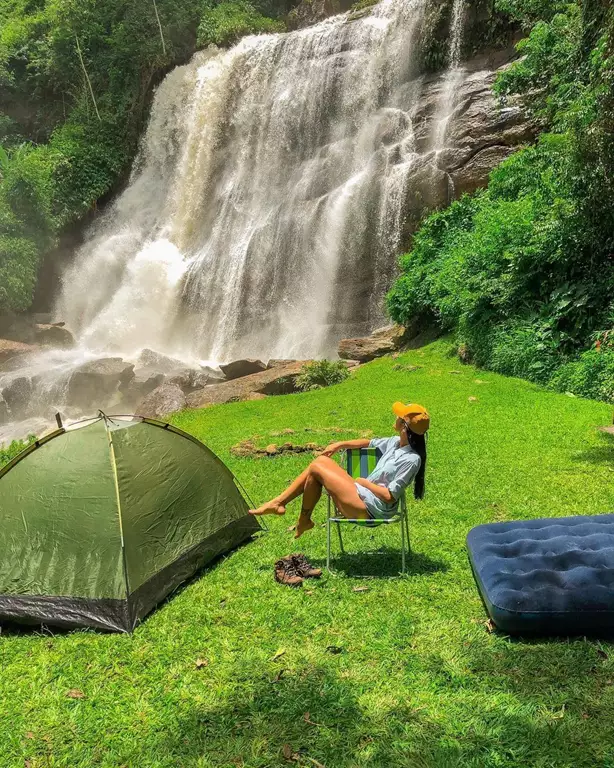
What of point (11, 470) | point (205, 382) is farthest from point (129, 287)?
point (11, 470)

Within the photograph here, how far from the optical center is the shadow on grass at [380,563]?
463 centimetres

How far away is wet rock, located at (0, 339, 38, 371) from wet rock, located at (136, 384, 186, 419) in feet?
24.1

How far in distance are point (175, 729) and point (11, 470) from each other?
2648mm

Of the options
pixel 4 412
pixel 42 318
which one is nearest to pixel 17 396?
pixel 4 412

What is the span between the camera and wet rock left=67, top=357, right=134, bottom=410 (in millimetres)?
16781

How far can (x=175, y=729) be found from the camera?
3080mm

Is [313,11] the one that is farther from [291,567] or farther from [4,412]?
[291,567]

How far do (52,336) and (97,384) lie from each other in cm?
663

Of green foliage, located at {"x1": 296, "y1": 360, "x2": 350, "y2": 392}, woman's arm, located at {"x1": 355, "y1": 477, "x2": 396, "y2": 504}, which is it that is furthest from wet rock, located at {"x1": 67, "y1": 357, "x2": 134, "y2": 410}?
woman's arm, located at {"x1": 355, "y1": 477, "x2": 396, "y2": 504}

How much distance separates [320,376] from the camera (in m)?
14.4

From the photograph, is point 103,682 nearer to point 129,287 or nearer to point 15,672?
point 15,672

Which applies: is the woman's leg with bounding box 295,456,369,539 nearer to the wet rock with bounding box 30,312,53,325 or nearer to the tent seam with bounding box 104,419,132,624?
the tent seam with bounding box 104,419,132,624

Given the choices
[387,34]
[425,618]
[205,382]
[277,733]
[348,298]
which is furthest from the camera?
[387,34]

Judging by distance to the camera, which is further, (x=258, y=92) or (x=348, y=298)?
(x=258, y=92)
